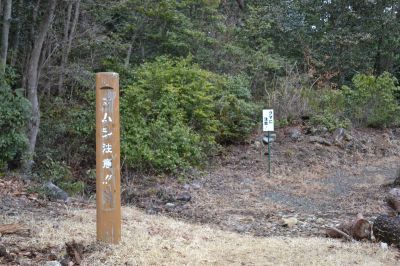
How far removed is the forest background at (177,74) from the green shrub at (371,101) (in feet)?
0.13

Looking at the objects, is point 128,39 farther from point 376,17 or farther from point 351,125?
point 376,17

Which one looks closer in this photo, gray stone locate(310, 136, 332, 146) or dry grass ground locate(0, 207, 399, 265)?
dry grass ground locate(0, 207, 399, 265)

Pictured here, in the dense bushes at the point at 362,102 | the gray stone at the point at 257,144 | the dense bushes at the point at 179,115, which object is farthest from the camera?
the dense bushes at the point at 362,102

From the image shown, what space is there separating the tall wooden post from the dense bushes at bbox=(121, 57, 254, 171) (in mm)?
5119

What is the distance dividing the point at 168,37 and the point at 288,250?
1051 cm

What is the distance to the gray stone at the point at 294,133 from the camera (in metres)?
13.5

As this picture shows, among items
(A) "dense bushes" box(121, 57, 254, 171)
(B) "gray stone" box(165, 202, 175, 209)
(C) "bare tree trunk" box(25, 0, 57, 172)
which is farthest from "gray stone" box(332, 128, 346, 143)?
(C) "bare tree trunk" box(25, 0, 57, 172)

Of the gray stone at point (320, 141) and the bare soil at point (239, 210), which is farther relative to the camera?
the gray stone at point (320, 141)

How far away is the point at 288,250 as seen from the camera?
16.0 ft

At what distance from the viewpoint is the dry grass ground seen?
4.36m

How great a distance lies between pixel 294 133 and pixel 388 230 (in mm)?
8729

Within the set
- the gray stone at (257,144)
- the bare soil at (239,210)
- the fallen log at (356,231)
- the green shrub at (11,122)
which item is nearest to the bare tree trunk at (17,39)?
the green shrub at (11,122)

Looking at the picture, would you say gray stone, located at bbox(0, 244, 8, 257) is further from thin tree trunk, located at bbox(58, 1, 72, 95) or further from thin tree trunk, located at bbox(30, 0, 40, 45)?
thin tree trunk, located at bbox(30, 0, 40, 45)

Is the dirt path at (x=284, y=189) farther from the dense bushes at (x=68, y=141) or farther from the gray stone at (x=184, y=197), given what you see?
the dense bushes at (x=68, y=141)
